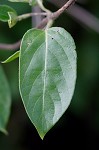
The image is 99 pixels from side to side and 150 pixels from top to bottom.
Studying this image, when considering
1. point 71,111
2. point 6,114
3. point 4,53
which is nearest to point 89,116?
point 71,111

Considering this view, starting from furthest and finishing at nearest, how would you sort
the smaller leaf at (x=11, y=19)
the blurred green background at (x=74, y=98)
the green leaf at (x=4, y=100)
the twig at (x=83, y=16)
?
the blurred green background at (x=74, y=98) < the twig at (x=83, y=16) < the green leaf at (x=4, y=100) < the smaller leaf at (x=11, y=19)

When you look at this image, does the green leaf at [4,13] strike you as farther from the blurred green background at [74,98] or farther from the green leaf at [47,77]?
the blurred green background at [74,98]

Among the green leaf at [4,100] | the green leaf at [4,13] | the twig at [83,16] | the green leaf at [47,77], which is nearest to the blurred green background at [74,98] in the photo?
the twig at [83,16]

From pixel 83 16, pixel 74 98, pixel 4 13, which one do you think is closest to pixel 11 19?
pixel 4 13

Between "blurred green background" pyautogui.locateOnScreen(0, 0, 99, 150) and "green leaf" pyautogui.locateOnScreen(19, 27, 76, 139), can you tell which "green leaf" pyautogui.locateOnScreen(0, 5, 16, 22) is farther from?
"blurred green background" pyautogui.locateOnScreen(0, 0, 99, 150)

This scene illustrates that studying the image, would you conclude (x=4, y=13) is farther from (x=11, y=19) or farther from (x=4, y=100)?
(x=4, y=100)
